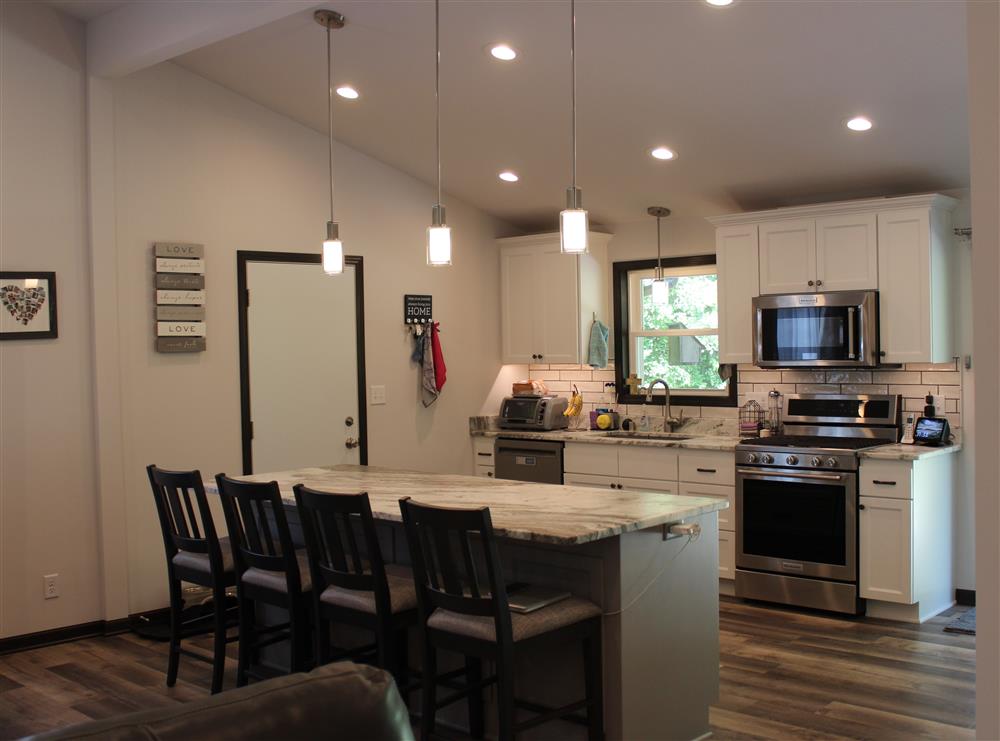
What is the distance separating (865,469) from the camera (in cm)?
515

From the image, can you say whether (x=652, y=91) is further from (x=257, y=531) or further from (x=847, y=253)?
(x=257, y=531)

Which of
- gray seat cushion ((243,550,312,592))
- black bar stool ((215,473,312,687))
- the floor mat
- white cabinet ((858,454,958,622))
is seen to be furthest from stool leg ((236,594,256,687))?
the floor mat

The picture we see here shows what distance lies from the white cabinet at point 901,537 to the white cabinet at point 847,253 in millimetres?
1031

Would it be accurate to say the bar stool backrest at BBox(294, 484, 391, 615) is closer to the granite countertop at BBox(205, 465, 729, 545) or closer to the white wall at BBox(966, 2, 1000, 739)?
the granite countertop at BBox(205, 465, 729, 545)

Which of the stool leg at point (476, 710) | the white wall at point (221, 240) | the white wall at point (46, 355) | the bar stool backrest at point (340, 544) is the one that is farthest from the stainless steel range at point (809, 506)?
the white wall at point (46, 355)

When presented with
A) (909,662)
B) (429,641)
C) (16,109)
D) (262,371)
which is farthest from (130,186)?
(909,662)

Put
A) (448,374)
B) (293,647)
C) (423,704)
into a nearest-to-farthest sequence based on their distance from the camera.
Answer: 1. (423,704)
2. (293,647)
3. (448,374)

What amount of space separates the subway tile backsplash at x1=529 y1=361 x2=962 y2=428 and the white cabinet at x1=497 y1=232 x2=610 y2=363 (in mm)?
306

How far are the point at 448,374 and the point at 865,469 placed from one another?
9.40ft

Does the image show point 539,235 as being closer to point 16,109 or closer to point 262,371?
point 262,371

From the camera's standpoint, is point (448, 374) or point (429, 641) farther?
point (448, 374)

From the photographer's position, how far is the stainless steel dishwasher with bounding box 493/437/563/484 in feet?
21.3

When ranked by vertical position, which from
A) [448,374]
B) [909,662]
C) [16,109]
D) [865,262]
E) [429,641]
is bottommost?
[909,662]

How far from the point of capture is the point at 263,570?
380 centimetres
